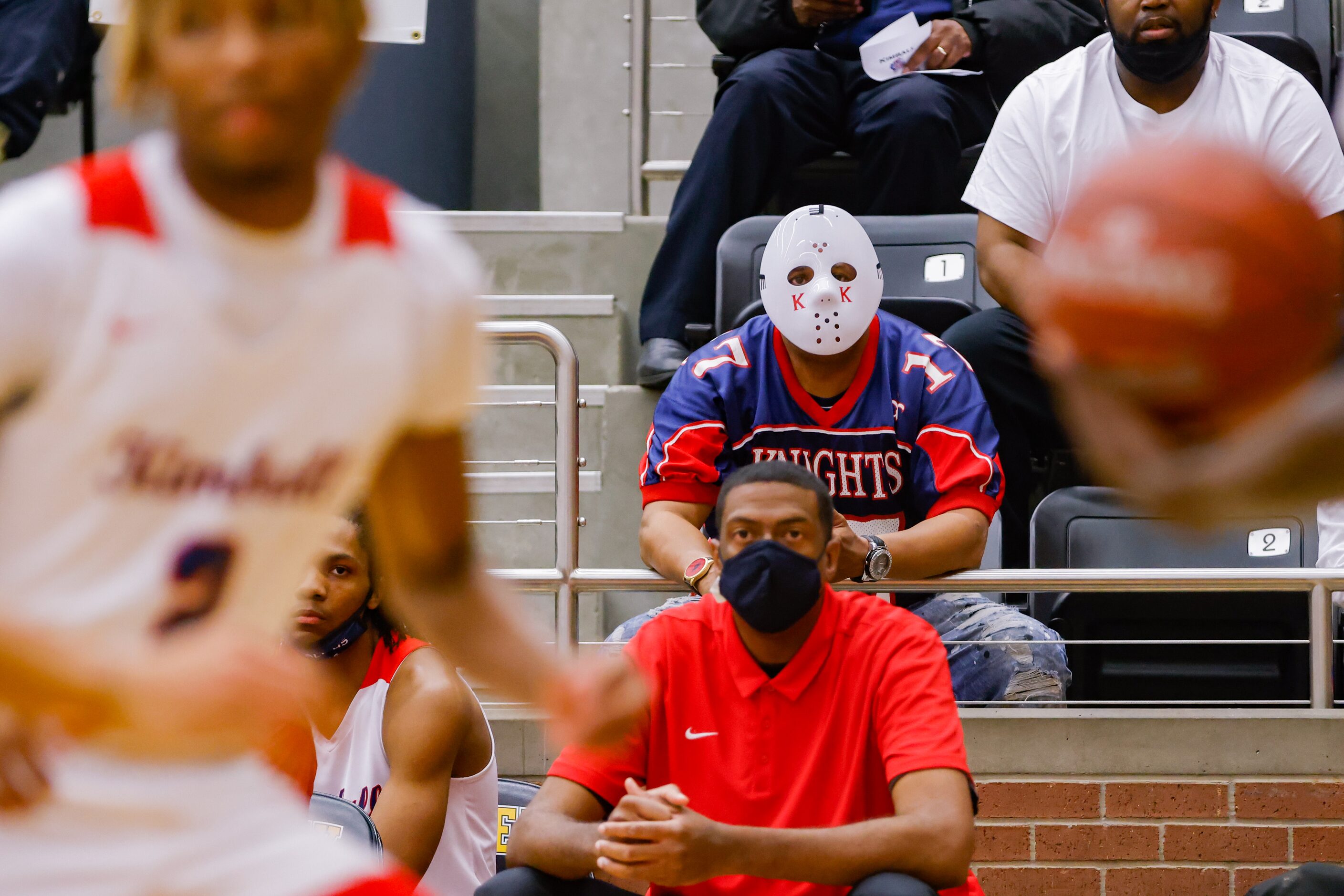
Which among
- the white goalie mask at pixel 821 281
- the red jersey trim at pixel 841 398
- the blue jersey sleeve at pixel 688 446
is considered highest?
the white goalie mask at pixel 821 281

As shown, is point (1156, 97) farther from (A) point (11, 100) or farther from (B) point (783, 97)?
(A) point (11, 100)

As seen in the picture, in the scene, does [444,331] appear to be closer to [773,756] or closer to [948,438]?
[773,756]

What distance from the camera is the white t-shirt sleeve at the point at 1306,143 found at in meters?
4.63

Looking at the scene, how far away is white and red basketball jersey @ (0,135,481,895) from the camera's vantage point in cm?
136

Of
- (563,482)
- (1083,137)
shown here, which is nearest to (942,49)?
(1083,137)

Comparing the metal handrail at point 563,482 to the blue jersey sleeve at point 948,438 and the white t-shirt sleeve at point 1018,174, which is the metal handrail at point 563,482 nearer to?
the blue jersey sleeve at point 948,438

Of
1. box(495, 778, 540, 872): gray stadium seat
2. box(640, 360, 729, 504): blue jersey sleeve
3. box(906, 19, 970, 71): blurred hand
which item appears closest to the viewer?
box(495, 778, 540, 872): gray stadium seat

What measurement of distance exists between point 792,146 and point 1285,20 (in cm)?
228

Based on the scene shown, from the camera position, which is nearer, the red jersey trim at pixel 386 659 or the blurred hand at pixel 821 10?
the red jersey trim at pixel 386 659

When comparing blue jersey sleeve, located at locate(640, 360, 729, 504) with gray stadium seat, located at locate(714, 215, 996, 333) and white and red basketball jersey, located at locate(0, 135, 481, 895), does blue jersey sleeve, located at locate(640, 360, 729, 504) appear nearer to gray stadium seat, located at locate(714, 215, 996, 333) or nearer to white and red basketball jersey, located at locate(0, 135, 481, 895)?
gray stadium seat, located at locate(714, 215, 996, 333)

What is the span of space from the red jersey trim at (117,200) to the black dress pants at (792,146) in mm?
4067

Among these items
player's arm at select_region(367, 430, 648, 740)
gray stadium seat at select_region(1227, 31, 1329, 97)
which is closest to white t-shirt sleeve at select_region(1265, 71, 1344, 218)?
gray stadium seat at select_region(1227, 31, 1329, 97)

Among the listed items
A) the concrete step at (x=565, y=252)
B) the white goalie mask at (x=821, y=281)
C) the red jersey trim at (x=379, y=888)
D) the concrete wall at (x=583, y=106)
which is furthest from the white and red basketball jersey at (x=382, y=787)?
the concrete wall at (x=583, y=106)

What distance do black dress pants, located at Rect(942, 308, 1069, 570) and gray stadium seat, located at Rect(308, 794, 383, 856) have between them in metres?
2.46
